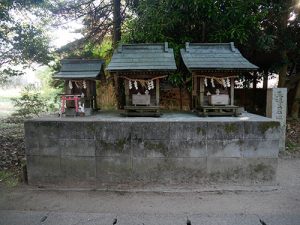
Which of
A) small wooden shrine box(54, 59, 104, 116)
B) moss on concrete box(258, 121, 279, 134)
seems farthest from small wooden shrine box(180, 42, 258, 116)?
small wooden shrine box(54, 59, 104, 116)

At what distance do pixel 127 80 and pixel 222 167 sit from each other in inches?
136

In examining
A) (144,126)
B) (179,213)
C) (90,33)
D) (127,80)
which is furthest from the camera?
(90,33)

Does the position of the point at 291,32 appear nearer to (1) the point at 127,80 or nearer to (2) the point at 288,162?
(2) the point at 288,162

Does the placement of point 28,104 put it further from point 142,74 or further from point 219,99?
point 219,99

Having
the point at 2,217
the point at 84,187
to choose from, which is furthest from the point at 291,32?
the point at 2,217

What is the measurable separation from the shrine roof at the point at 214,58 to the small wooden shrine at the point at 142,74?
550mm

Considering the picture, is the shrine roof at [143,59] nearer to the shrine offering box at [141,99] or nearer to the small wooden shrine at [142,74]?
the small wooden shrine at [142,74]

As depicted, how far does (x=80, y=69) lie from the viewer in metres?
7.76

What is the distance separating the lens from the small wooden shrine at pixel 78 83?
747 cm

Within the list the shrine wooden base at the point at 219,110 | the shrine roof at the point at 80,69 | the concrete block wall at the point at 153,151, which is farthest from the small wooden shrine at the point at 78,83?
the shrine wooden base at the point at 219,110

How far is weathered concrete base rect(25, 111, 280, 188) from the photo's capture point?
256 inches

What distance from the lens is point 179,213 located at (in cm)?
536

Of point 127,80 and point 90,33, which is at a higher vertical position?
point 90,33

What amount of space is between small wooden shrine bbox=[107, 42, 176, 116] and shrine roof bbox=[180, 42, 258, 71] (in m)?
0.55
